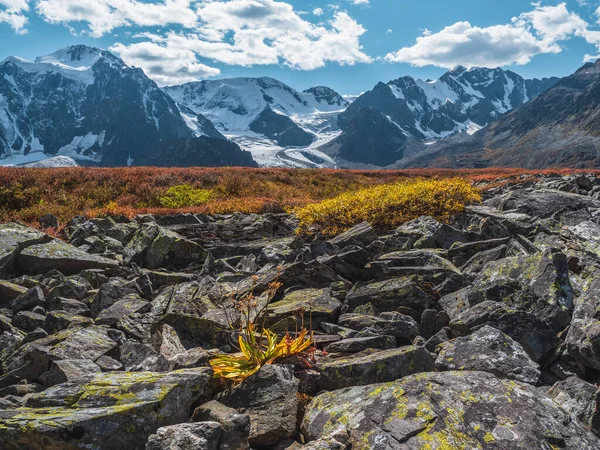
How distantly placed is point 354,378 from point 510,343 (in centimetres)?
190

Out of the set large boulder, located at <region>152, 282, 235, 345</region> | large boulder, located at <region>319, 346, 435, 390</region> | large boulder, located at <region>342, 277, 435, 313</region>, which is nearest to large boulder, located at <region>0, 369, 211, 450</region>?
large boulder, located at <region>319, 346, 435, 390</region>

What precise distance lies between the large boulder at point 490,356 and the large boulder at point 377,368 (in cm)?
30

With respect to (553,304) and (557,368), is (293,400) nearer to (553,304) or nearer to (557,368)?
(557,368)

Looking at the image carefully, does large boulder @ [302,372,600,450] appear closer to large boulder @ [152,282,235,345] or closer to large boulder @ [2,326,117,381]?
large boulder @ [152,282,235,345]

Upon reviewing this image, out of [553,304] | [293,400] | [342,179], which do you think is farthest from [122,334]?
[342,179]

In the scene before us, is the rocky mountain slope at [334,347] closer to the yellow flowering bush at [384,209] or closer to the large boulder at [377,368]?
the large boulder at [377,368]

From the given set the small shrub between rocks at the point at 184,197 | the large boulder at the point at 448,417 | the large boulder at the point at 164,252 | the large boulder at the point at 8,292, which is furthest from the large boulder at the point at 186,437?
the small shrub between rocks at the point at 184,197

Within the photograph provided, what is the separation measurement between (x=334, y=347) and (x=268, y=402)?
1.59m

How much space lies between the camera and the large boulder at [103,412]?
11.7 ft

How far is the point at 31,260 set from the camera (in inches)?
396

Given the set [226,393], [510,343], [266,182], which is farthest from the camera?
[266,182]

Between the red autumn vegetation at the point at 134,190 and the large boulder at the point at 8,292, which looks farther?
the red autumn vegetation at the point at 134,190

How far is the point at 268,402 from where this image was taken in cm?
439

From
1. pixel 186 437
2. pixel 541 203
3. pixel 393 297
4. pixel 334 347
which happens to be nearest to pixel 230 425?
pixel 186 437
